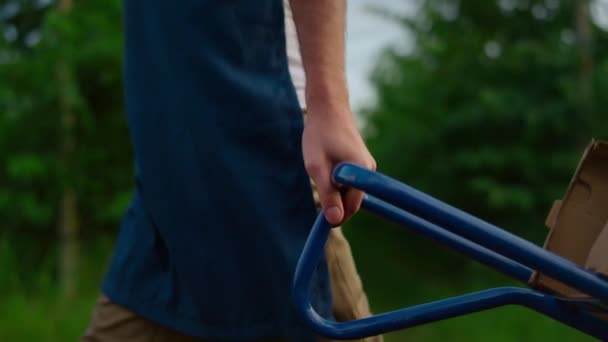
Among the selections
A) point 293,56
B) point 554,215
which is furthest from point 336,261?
point 554,215

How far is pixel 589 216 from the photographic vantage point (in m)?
1.42

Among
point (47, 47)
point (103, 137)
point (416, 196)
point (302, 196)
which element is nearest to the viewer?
point (416, 196)

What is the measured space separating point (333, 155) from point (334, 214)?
0.08m

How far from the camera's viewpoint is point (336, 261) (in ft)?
5.97

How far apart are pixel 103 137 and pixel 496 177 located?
251cm

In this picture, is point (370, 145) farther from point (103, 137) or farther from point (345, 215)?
point (345, 215)

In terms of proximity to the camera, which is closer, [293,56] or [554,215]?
[554,215]

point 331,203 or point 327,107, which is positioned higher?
point 327,107

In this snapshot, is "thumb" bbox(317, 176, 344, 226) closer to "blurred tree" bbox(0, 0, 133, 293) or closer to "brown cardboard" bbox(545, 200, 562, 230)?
"brown cardboard" bbox(545, 200, 562, 230)

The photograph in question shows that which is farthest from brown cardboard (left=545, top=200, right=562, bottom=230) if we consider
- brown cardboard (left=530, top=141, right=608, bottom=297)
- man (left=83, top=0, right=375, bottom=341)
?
man (left=83, top=0, right=375, bottom=341)

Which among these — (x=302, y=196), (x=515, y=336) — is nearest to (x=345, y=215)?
(x=302, y=196)

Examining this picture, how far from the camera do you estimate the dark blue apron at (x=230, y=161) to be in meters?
1.75

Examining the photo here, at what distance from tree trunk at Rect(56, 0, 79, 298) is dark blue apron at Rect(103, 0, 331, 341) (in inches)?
163

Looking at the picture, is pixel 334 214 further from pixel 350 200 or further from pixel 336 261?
pixel 336 261
